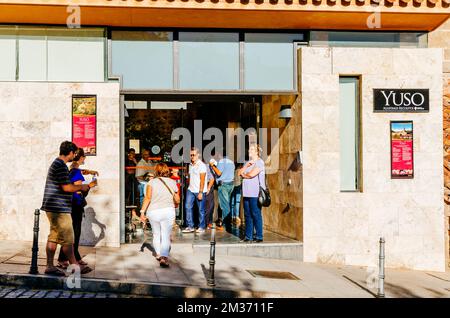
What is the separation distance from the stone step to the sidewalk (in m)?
0.17

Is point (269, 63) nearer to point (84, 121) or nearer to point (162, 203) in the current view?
point (84, 121)

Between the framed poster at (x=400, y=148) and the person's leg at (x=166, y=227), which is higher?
the framed poster at (x=400, y=148)

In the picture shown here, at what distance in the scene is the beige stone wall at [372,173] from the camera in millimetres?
12219

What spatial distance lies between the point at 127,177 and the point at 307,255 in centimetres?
492

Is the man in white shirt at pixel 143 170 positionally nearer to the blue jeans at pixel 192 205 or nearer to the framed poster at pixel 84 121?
the blue jeans at pixel 192 205

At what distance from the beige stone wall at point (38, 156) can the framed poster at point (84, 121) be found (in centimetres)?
10

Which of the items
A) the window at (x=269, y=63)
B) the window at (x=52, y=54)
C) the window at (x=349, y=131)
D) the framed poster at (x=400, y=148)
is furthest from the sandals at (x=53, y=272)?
the framed poster at (x=400, y=148)

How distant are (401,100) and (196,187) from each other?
4779mm

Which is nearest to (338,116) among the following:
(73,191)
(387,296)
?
(387,296)

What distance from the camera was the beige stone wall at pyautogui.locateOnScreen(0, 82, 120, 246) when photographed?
12.0 meters

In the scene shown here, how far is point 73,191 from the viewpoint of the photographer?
28.2ft

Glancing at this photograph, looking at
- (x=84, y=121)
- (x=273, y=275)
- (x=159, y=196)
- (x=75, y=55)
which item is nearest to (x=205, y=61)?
(x=75, y=55)

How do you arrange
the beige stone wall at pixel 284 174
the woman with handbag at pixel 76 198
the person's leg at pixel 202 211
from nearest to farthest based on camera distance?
1. the woman with handbag at pixel 76 198
2. the beige stone wall at pixel 284 174
3. the person's leg at pixel 202 211

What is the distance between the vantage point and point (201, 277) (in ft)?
30.8
